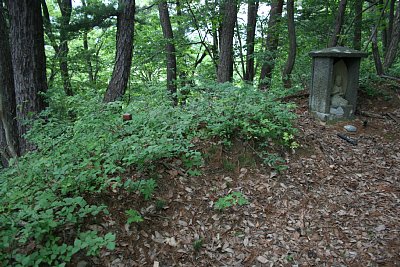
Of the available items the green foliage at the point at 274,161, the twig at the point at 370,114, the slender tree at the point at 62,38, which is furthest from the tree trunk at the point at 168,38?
the green foliage at the point at 274,161

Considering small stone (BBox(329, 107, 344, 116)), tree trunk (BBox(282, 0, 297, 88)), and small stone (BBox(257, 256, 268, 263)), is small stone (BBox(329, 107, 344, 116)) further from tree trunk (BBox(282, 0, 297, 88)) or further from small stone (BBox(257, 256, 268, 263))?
small stone (BBox(257, 256, 268, 263))

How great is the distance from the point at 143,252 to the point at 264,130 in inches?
103

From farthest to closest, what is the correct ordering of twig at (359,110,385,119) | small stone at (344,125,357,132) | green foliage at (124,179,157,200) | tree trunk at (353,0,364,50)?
1. tree trunk at (353,0,364,50)
2. twig at (359,110,385,119)
3. small stone at (344,125,357,132)
4. green foliage at (124,179,157,200)

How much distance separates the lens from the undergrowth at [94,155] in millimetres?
2471

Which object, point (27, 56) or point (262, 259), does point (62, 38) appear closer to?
point (27, 56)

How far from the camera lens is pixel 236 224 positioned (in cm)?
349

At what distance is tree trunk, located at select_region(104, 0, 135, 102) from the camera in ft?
21.6

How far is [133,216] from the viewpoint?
123 inches

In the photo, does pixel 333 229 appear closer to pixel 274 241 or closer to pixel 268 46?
pixel 274 241

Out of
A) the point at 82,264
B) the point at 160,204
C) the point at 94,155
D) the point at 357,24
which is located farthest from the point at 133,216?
the point at 357,24

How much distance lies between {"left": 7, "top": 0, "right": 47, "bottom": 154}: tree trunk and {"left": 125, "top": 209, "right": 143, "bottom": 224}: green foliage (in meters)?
3.41

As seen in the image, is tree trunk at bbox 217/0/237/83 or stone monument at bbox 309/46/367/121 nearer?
stone monument at bbox 309/46/367/121

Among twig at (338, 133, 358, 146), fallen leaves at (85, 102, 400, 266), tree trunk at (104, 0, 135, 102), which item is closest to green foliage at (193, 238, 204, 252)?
fallen leaves at (85, 102, 400, 266)

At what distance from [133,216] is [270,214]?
1778mm
